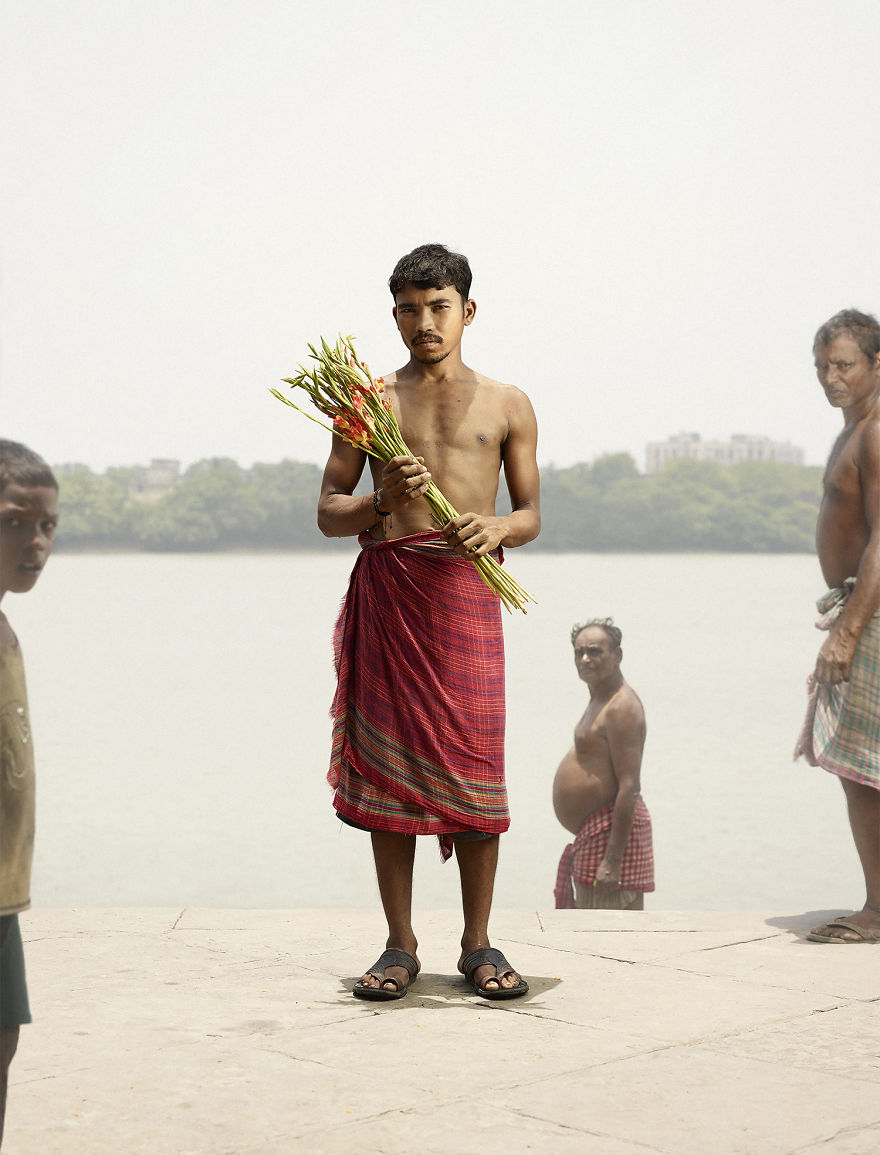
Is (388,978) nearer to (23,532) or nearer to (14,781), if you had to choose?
(14,781)

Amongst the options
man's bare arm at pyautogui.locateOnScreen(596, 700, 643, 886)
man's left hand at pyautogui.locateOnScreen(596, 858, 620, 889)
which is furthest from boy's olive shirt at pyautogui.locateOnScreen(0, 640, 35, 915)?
man's left hand at pyautogui.locateOnScreen(596, 858, 620, 889)

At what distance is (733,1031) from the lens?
12.3ft

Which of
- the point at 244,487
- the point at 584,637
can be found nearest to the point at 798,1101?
the point at 584,637

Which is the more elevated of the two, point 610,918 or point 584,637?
point 584,637

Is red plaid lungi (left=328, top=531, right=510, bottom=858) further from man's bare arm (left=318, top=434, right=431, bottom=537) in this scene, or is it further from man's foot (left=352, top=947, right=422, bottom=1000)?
man's foot (left=352, top=947, right=422, bottom=1000)

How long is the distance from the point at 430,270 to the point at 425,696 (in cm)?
114

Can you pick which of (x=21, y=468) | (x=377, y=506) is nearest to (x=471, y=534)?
(x=377, y=506)

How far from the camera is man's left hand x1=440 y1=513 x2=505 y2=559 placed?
3.96m

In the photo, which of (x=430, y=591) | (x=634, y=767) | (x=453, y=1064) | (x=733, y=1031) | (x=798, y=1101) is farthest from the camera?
(x=634, y=767)

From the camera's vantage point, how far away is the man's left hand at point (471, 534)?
13.0ft

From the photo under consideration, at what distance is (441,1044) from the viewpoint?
362 centimetres

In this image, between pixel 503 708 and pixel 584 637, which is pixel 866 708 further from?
pixel 584 637

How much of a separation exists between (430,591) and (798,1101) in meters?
1.61

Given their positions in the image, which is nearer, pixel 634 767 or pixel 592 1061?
pixel 592 1061
